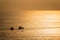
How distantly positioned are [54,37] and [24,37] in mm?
403

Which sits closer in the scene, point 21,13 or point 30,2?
point 21,13

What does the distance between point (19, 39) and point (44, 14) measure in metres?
0.47

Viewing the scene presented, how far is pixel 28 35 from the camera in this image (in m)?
1.41

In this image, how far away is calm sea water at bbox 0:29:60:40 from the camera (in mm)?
1395

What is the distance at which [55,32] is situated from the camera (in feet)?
4.70

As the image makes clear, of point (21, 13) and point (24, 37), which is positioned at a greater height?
point (21, 13)

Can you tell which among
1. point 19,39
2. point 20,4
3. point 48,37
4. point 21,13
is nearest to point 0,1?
point 20,4

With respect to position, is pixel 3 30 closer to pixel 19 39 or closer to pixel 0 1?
pixel 19 39

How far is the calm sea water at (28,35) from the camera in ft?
4.58

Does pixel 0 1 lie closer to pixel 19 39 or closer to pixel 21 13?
pixel 21 13

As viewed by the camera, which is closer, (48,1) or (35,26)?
(35,26)

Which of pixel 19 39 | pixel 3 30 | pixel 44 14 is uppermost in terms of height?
pixel 44 14

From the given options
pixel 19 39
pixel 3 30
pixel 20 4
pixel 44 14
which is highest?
pixel 20 4

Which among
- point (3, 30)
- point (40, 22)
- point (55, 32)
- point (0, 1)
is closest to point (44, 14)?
point (40, 22)
